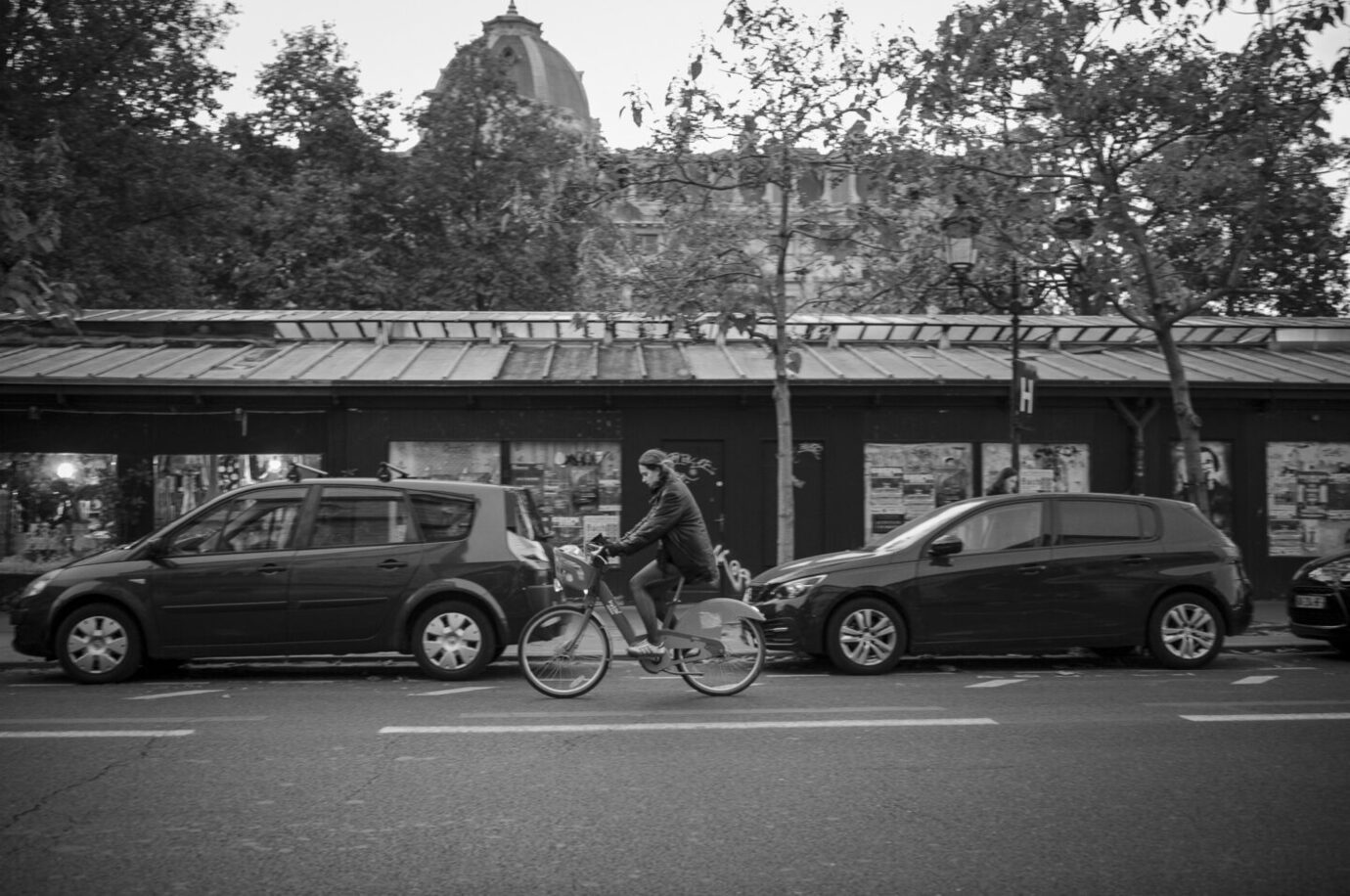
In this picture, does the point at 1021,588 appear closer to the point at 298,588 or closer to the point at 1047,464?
the point at 298,588

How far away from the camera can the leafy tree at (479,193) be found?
34.3 meters

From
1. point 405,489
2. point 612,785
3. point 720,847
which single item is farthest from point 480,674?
point 720,847

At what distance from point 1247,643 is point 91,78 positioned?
2650cm

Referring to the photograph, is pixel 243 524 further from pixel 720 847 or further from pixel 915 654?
pixel 720 847

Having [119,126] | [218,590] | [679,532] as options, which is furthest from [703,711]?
[119,126]

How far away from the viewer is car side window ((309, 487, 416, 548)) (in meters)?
11.0

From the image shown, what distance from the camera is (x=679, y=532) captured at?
9.48 metres

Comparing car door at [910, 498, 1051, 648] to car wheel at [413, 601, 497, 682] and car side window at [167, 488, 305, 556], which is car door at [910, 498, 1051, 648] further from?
car side window at [167, 488, 305, 556]

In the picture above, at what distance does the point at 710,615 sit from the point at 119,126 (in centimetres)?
2509

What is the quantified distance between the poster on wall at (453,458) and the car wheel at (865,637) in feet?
28.1

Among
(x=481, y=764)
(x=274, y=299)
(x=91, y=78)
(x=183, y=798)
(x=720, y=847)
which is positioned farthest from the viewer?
(x=274, y=299)

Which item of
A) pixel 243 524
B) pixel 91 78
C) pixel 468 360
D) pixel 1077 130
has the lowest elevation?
pixel 243 524

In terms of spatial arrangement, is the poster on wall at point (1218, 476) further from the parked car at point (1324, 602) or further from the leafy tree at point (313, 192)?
the leafy tree at point (313, 192)

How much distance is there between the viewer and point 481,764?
690 centimetres
